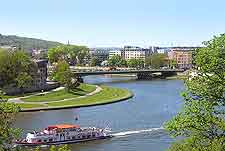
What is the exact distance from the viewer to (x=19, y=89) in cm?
8525

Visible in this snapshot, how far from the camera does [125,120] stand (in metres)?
59.3

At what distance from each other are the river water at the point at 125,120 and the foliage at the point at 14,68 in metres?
18.8

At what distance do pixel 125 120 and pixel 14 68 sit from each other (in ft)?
113

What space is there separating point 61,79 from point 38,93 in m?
8.16

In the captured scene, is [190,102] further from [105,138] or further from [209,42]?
[105,138]

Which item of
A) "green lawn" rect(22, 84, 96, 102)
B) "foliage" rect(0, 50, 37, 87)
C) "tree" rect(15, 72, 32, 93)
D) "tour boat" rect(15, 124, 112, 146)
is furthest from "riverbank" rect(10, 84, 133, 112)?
"tour boat" rect(15, 124, 112, 146)

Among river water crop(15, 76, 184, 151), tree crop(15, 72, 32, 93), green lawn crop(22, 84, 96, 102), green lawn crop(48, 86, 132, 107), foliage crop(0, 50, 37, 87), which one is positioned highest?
foliage crop(0, 50, 37, 87)

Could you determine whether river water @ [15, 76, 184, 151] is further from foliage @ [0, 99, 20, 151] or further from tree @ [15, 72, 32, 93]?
foliage @ [0, 99, 20, 151]

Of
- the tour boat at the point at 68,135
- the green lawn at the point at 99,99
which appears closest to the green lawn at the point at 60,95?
the green lawn at the point at 99,99

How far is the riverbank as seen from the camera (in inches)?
2770

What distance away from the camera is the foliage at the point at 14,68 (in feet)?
277

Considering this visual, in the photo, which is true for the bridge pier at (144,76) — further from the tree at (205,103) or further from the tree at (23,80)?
the tree at (205,103)

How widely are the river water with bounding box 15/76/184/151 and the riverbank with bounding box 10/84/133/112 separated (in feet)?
6.14

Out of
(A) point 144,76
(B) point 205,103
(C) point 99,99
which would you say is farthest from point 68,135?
(A) point 144,76
